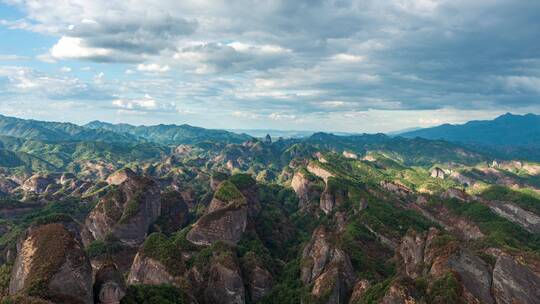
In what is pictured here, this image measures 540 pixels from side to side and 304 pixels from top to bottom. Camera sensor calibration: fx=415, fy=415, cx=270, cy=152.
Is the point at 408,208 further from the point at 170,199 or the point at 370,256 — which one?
the point at 170,199

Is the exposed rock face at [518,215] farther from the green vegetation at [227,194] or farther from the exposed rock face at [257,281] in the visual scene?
the exposed rock face at [257,281]

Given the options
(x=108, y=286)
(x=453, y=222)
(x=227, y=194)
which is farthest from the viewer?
(x=453, y=222)

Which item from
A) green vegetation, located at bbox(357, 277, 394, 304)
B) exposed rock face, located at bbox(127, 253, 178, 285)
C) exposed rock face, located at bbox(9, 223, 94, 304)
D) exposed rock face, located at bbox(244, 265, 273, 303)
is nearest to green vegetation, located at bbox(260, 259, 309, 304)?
exposed rock face, located at bbox(244, 265, 273, 303)

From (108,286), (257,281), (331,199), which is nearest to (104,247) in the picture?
(257,281)

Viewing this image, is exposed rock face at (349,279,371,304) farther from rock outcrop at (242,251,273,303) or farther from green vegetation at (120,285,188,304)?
green vegetation at (120,285,188,304)

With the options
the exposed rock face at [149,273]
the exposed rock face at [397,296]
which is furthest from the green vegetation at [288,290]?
the exposed rock face at [397,296]

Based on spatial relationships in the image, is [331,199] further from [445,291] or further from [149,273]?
[445,291]

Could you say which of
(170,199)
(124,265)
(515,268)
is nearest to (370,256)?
(515,268)
